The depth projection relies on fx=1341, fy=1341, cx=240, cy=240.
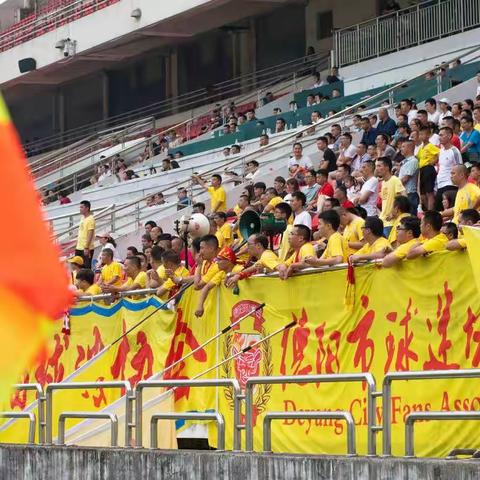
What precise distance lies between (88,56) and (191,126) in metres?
6.34

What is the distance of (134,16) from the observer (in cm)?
3516

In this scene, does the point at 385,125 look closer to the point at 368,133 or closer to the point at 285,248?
the point at 368,133

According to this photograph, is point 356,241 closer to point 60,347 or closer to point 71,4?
point 60,347

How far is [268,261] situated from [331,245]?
562 mm

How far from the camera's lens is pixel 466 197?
38.7 feet

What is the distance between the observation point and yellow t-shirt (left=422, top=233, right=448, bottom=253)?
902cm

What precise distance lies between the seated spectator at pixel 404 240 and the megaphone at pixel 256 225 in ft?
9.64

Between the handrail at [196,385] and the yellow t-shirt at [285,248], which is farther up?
the yellow t-shirt at [285,248]

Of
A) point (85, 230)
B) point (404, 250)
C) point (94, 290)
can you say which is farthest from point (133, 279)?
point (85, 230)

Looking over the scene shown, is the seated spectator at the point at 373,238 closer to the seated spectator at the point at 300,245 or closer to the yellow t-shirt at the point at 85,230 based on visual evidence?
the seated spectator at the point at 300,245

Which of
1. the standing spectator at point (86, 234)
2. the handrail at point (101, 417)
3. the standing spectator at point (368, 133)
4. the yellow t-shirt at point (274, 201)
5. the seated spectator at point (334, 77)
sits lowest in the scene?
the handrail at point (101, 417)

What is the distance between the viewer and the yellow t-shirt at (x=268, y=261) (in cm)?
1079

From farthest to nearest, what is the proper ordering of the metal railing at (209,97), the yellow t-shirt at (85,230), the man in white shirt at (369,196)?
the metal railing at (209,97) → the yellow t-shirt at (85,230) → the man in white shirt at (369,196)

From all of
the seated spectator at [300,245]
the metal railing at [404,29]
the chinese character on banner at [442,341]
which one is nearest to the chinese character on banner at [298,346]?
the seated spectator at [300,245]
